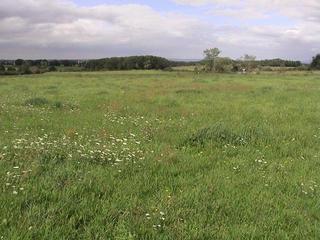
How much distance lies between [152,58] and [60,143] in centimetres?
9476

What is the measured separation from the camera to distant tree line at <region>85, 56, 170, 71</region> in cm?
9775

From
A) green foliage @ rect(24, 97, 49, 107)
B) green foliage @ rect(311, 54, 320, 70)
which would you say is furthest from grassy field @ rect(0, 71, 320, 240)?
green foliage @ rect(311, 54, 320, 70)

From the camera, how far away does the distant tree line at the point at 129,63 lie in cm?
9775

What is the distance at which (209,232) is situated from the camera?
582 cm

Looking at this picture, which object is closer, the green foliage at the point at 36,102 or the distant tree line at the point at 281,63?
the green foliage at the point at 36,102

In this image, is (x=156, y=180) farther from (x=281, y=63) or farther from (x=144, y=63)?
(x=281, y=63)

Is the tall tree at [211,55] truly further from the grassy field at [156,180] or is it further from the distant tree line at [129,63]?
the grassy field at [156,180]

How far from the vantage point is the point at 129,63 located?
9938 cm

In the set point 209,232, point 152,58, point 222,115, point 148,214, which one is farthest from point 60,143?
point 152,58

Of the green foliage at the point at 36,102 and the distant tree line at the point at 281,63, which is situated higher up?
the green foliage at the point at 36,102

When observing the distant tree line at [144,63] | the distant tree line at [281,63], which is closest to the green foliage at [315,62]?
the distant tree line at [144,63]

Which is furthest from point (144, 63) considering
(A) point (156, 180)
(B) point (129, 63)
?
(A) point (156, 180)

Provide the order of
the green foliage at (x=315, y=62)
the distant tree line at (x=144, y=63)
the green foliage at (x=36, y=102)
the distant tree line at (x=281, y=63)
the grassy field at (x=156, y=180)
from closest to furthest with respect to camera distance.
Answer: the grassy field at (x=156, y=180) → the green foliage at (x=36, y=102) → the distant tree line at (x=144, y=63) → the green foliage at (x=315, y=62) → the distant tree line at (x=281, y=63)

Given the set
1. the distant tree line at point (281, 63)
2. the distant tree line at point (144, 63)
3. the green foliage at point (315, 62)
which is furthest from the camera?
the distant tree line at point (281, 63)
